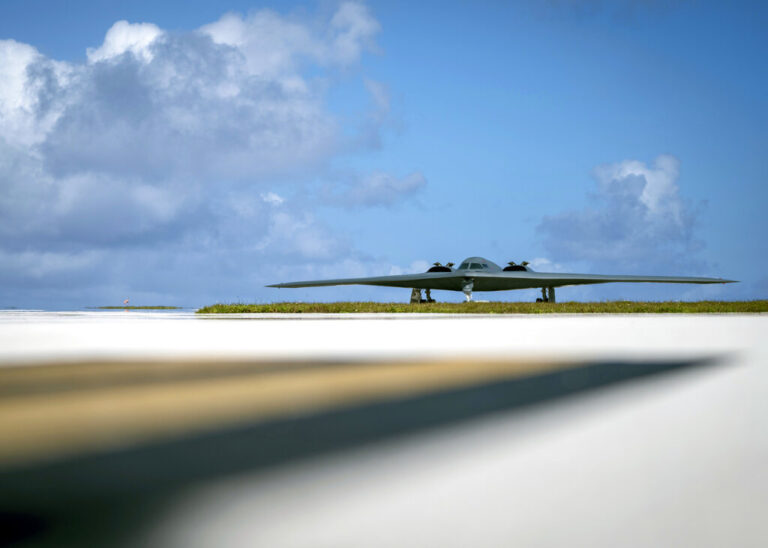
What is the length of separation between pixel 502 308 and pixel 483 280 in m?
10.9

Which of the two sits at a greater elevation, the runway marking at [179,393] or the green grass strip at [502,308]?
the green grass strip at [502,308]

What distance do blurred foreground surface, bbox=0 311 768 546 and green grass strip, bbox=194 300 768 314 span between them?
1502cm

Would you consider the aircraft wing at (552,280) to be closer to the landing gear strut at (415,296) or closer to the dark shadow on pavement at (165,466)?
the landing gear strut at (415,296)

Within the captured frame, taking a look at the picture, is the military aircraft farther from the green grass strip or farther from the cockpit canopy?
the green grass strip

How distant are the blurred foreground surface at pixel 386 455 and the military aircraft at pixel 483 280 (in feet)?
85.0

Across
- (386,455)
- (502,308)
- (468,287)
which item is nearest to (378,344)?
(386,455)

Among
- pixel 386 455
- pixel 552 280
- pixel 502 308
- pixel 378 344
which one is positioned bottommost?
pixel 386 455

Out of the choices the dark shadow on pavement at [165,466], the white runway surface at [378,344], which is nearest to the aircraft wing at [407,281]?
the white runway surface at [378,344]

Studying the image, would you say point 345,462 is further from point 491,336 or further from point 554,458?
point 491,336

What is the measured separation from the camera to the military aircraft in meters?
32.1

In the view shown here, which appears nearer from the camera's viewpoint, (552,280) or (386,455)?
(386,455)

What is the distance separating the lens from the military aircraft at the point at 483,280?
32.1 m

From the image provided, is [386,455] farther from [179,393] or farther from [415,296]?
[415,296]

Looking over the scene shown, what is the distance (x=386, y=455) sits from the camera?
270 cm
